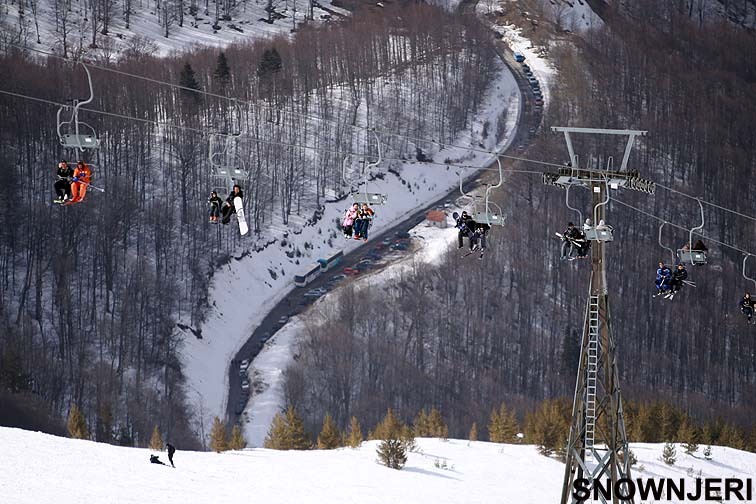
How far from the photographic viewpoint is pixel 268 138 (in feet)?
405

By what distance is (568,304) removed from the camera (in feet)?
389

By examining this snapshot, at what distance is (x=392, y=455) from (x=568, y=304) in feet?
213

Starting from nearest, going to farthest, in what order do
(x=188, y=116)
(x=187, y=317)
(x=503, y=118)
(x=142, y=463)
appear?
(x=142, y=463) → (x=187, y=317) → (x=188, y=116) → (x=503, y=118)

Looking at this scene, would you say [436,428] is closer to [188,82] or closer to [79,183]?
[79,183]

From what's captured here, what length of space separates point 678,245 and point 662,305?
8.46 m

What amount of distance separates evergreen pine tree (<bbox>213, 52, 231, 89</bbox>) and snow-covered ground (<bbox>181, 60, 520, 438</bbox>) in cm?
1542

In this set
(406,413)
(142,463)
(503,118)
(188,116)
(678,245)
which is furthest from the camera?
(503,118)

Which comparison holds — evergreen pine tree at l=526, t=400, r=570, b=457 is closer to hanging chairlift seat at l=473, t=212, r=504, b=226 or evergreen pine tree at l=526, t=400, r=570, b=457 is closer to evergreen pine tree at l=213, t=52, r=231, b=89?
hanging chairlift seat at l=473, t=212, r=504, b=226

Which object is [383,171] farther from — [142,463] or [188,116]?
[142,463]

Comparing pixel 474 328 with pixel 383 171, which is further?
pixel 383 171

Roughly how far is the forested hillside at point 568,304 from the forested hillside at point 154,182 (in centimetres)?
995

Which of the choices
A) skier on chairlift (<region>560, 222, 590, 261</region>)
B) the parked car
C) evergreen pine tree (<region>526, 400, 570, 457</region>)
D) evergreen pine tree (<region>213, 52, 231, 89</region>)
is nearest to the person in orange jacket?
skier on chairlift (<region>560, 222, 590, 261</region>)

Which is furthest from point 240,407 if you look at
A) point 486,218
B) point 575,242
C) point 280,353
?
point 486,218

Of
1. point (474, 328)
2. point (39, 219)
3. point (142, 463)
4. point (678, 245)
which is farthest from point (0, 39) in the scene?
point (142, 463)
